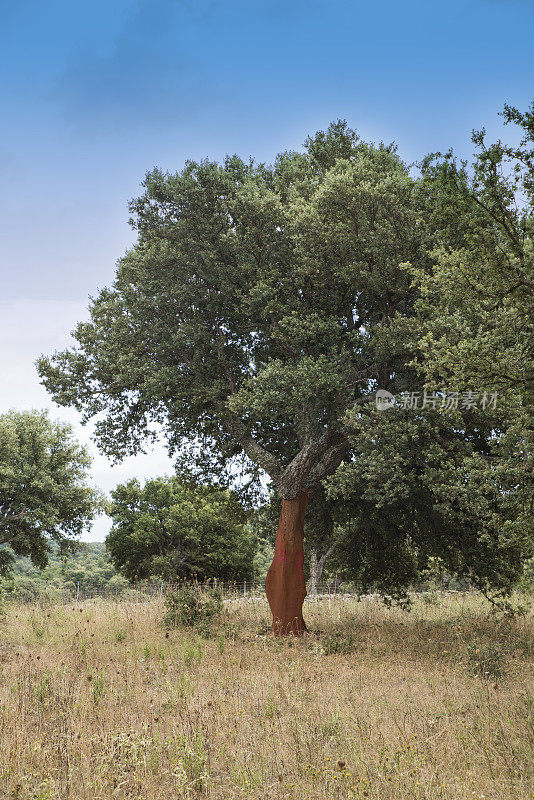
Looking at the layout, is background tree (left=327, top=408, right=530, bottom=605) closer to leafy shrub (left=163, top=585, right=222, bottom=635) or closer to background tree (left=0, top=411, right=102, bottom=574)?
leafy shrub (left=163, top=585, right=222, bottom=635)

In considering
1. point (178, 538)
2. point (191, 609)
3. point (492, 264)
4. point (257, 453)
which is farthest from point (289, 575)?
point (178, 538)

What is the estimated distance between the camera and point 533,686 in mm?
9312

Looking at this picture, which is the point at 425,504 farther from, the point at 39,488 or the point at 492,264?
the point at 39,488

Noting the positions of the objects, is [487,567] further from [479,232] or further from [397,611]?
[479,232]

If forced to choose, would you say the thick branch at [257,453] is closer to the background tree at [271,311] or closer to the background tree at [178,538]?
the background tree at [271,311]

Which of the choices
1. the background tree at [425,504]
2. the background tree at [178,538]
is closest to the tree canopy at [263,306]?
the background tree at [425,504]

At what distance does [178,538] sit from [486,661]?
3594cm

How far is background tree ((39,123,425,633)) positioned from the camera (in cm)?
1443

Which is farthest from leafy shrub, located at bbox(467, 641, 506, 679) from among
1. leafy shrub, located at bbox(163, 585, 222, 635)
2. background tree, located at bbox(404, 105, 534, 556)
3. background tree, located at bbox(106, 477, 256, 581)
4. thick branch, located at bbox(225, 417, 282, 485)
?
background tree, located at bbox(106, 477, 256, 581)

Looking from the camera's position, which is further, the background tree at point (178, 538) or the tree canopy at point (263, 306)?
the background tree at point (178, 538)

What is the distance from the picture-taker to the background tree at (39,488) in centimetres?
2972

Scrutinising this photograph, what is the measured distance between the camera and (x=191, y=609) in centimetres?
1619

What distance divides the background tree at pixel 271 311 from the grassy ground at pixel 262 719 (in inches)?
215

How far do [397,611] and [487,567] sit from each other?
519 centimetres
